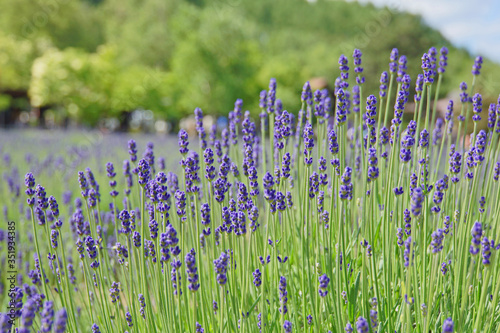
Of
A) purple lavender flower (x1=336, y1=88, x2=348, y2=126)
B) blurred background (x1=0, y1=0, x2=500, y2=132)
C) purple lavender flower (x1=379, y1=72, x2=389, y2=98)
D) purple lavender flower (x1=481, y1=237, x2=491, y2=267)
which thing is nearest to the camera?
purple lavender flower (x1=481, y1=237, x2=491, y2=267)

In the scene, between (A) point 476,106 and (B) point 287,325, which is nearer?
(B) point 287,325

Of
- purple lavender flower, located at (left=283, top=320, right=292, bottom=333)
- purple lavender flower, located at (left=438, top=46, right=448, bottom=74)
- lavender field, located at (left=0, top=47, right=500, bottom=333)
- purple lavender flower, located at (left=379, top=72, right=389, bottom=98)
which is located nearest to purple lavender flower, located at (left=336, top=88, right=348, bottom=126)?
lavender field, located at (left=0, top=47, right=500, bottom=333)

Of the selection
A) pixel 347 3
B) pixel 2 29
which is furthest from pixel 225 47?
pixel 347 3

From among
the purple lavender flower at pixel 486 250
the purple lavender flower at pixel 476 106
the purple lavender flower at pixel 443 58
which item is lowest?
the purple lavender flower at pixel 486 250

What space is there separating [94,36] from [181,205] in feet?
143

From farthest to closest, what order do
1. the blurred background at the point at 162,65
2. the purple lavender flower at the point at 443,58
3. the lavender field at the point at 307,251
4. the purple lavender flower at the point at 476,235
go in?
the blurred background at the point at 162,65, the purple lavender flower at the point at 443,58, the lavender field at the point at 307,251, the purple lavender flower at the point at 476,235

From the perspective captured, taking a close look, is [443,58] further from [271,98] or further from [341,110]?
[341,110]

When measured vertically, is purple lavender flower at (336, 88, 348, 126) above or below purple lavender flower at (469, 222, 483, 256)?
above

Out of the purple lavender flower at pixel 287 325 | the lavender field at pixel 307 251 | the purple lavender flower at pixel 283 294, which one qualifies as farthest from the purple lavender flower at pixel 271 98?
the purple lavender flower at pixel 287 325

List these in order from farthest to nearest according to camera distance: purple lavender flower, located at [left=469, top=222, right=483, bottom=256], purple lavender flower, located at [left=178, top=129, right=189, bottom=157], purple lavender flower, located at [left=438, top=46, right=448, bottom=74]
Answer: purple lavender flower, located at [left=438, top=46, right=448, bottom=74]
purple lavender flower, located at [left=178, top=129, right=189, bottom=157]
purple lavender flower, located at [left=469, top=222, right=483, bottom=256]

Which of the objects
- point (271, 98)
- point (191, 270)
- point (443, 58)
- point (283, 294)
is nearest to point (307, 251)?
point (283, 294)

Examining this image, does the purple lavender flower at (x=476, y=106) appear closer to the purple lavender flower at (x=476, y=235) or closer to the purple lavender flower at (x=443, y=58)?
the purple lavender flower at (x=443, y=58)

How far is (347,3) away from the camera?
67000 millimetres

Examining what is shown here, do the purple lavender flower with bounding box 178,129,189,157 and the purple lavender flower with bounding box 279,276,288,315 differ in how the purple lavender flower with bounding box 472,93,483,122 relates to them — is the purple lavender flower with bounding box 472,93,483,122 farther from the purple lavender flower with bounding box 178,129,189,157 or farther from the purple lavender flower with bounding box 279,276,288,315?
the purple lavender flower with bounding box 178,129,189,157
